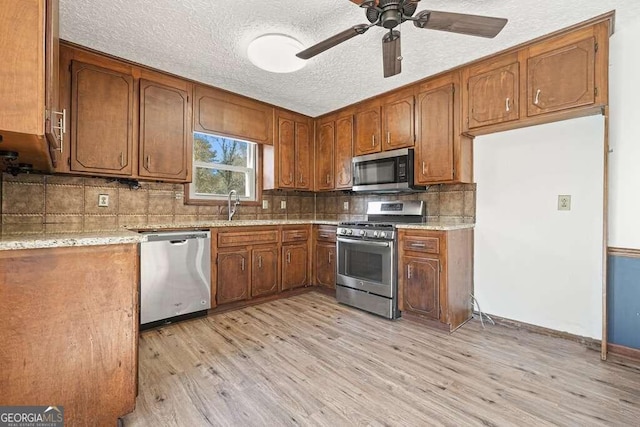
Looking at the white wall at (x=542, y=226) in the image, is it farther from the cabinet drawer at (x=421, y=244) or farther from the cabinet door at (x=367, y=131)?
the cabinet door at (x=367, y=131)

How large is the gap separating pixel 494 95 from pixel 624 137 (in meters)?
0.95

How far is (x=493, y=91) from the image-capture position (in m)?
2.60

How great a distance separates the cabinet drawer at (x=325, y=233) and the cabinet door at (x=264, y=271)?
0.61m

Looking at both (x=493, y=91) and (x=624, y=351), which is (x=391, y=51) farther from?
(x=624, y=351)

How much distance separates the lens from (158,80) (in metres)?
2.88

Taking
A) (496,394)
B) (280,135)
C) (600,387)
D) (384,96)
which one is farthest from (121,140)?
(600,387)

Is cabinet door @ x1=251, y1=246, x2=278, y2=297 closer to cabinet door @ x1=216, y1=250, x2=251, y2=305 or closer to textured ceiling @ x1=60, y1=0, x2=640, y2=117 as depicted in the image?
cabinet door @ x1=216, y1=250, x2=251, y2=305

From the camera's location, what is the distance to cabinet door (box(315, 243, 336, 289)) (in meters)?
3.59

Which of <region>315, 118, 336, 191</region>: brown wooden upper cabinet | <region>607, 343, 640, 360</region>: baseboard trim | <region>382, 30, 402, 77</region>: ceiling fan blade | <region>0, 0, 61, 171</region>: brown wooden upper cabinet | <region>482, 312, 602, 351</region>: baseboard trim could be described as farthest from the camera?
<region>315, 118, 336, 191</region>: brown wooden upper cabinet

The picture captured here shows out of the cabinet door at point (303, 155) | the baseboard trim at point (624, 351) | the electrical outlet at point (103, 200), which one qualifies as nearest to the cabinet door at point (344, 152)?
the cabinet door at point (303, 155)

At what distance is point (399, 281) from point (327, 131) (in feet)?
7.59

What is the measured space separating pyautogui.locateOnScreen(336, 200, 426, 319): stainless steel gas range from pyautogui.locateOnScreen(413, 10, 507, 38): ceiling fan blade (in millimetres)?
1698

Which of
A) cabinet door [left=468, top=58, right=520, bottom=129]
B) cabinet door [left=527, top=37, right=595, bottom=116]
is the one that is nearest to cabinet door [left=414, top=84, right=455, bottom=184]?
cabinet door [left=468, top=58, right=520, bottom=129]

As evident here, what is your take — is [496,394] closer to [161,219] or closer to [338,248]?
[338,248]
